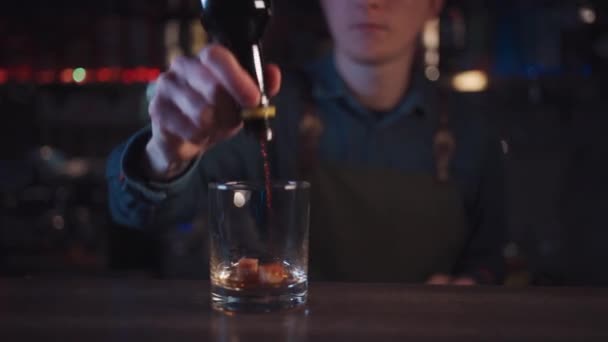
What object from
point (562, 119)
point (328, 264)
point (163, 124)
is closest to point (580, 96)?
point (562, 119)

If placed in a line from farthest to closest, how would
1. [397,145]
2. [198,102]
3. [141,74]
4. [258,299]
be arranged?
[141,74], [397,145], [198,102], [258,299]

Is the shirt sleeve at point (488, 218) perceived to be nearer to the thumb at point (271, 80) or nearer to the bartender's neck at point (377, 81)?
the bartender's neck at point (377, 81)

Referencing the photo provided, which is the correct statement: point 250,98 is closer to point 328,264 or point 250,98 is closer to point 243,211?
point 243,211

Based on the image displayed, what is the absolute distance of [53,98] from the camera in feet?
9.37

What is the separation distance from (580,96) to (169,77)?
2.07m

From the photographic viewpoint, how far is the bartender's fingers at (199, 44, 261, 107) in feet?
2.32

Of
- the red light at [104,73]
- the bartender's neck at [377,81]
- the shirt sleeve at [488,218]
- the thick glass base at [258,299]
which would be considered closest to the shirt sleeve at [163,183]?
the thick glass base at [258,299]

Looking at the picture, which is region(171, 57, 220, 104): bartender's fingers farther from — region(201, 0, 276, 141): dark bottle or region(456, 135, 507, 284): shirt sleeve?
region(456, 135, 507, 284): shirt sleeve

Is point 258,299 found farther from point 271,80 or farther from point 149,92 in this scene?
point 149,92

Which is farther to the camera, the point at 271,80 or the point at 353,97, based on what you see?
the point at 353,97

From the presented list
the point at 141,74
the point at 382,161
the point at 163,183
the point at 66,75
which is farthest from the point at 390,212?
the point at 66,75

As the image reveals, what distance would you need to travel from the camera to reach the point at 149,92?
2.49 meters

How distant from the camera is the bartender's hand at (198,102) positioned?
717 mm

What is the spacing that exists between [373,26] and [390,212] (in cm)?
46
